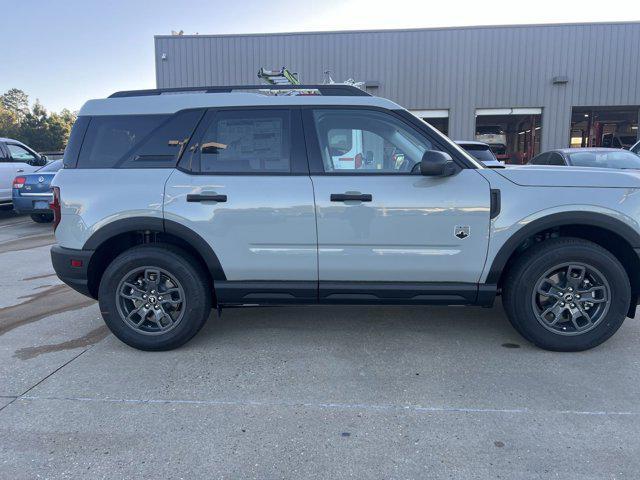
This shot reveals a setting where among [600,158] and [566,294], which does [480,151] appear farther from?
[566,294]

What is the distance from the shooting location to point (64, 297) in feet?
18.3

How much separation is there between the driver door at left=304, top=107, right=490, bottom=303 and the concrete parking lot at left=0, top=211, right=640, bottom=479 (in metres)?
0.63

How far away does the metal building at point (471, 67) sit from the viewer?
16812mm

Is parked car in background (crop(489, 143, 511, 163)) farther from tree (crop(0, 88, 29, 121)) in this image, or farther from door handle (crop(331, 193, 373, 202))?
tree (crop(0, 88, 29, 121))

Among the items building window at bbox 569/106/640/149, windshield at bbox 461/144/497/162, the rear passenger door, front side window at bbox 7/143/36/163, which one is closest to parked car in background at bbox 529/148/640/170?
windshield at bbox 461/144/497/162

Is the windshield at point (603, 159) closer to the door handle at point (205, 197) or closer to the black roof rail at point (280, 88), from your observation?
the black roof rail at point (280, 88)

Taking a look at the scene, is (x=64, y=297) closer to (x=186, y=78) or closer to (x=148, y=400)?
(x=148, y=400)

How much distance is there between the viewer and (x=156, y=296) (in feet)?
12.8

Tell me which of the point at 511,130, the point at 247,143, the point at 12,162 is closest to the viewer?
the point at 247,143

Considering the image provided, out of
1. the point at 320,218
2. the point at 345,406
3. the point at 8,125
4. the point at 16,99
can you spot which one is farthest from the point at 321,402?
the point at 16,99

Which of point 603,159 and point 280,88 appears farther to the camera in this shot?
point 603,159

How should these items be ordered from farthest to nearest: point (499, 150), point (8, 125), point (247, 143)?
point (8, 125), point (499, 150), point (247, 143)

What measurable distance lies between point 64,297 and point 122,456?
3566 mm

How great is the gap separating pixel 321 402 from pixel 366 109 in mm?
2194
